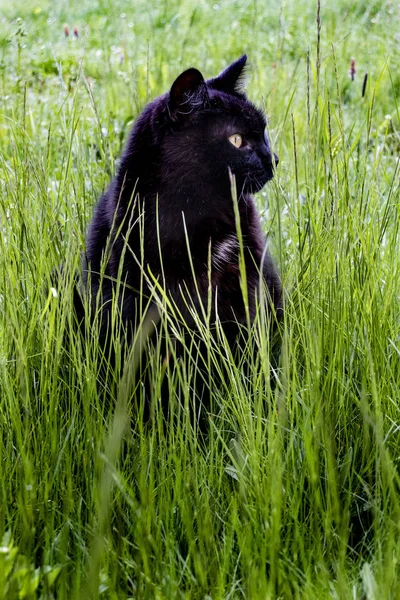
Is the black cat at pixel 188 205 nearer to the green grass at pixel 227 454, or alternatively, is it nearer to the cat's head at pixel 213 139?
the cat's head at pixel 213 139

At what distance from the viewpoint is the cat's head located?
6.51 ft

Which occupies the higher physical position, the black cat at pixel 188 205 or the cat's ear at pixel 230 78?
the cat's ear at pixel 230 78

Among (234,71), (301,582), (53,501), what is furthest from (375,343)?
(234,71)

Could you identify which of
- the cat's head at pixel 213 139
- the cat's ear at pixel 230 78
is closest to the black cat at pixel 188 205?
the cat's head at pixel 213 139

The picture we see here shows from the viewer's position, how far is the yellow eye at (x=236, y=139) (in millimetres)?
2068

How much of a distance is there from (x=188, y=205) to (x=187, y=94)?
0.29 m

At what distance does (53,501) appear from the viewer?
4.68 feet

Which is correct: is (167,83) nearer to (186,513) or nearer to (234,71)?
(234,71)

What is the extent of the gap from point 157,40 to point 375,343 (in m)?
3.59

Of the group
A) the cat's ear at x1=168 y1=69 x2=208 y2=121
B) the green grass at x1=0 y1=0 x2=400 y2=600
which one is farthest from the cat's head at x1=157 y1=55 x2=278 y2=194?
the green grass at x1=0 y1=0 x2=400 y2=600

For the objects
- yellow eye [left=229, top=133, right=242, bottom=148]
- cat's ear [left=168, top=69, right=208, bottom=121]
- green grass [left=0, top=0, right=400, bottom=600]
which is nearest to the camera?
green grass [left=0, top=0, right=400, bottom=600]

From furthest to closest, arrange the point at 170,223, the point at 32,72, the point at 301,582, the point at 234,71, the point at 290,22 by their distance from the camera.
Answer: the point at 290,22 < the point at 32,72 < the point at 234,71 < the point at 170,223 < the point at 301,582

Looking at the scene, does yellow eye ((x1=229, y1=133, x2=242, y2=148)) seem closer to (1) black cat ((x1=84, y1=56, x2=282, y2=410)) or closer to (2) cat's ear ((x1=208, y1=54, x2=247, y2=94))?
(1) black cat ((x1=84, y1=56, x2=282, y2=410))

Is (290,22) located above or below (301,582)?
above
